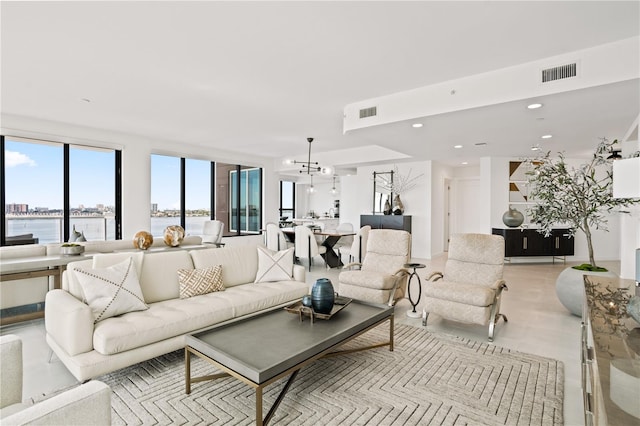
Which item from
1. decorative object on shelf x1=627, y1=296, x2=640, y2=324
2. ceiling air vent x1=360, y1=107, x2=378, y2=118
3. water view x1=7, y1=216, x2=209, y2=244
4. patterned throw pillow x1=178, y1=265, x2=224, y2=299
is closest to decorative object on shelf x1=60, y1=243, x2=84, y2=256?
patterned throw pillow x1=178, y1=265, x2=224, y2=299

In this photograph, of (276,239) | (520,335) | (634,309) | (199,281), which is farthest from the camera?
(276,239)

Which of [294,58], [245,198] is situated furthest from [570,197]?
[245,198]

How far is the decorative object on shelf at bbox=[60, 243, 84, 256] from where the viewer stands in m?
4.07

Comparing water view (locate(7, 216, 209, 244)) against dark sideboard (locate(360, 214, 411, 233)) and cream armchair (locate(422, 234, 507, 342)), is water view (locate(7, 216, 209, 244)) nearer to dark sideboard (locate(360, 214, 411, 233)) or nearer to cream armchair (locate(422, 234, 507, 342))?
dark sideboard (locate(360, 214, 411, 233))

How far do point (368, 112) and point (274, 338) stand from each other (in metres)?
3.36

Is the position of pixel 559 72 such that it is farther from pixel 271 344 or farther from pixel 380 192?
pixel 380 192

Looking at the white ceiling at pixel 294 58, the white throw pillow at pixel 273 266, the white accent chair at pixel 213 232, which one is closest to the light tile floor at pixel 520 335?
the white throw pillow at pixel 273 266

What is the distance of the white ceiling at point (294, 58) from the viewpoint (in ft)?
8.45

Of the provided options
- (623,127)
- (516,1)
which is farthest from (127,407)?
(623,127)

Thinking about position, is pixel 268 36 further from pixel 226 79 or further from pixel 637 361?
pixel 637 361

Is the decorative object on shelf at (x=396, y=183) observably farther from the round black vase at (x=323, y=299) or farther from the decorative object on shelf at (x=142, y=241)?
the round black vase at (x=323, y=299)

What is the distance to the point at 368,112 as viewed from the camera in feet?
15.2

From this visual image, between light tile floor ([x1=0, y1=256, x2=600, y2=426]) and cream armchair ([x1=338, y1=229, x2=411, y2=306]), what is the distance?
1.13 feet

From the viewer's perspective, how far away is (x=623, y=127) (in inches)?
193
